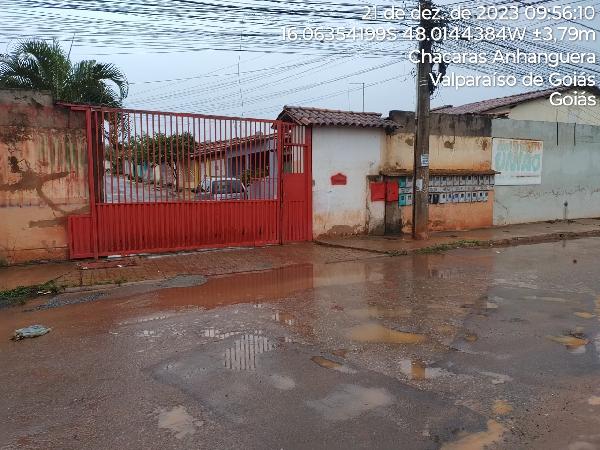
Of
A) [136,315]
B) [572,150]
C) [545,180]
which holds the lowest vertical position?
[136,315]

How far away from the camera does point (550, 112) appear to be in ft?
74.2

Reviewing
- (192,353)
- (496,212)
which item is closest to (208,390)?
(192,353)

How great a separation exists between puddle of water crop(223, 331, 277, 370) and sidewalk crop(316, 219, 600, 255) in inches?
257

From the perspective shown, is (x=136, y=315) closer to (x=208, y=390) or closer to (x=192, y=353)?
(x=192, y=353)

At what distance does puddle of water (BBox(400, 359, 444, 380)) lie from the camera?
14.1ft

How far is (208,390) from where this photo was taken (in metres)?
4.03

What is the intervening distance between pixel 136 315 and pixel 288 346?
7.87ft

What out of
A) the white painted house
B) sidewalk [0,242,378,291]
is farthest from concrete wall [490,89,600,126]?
sidewalk [0,242,378,291]

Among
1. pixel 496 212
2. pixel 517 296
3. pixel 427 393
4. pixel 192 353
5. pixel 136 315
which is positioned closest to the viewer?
pixel 427 393

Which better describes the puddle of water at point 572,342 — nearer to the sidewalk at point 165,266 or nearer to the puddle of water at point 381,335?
the puddle of water at point 381,335

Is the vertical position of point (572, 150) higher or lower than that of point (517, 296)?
higher

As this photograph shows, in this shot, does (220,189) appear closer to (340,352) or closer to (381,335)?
(381,335)

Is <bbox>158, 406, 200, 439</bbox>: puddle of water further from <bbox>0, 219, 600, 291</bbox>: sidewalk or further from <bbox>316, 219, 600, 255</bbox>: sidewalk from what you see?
<bbox>316, 219, 600, 255</bbox>: sidewalk

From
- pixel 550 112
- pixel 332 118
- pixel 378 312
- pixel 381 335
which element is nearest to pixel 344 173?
pixel 332 118
